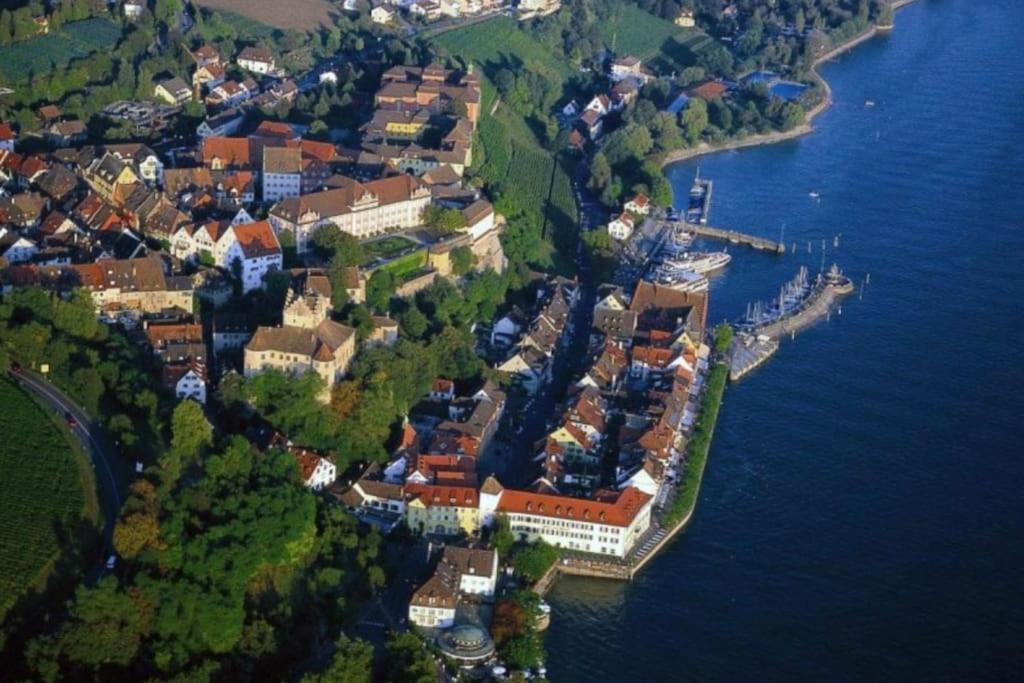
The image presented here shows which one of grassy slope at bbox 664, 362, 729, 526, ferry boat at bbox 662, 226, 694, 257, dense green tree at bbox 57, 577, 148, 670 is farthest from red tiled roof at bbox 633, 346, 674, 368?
dense green tree at bbox 57, 577, 148, 670

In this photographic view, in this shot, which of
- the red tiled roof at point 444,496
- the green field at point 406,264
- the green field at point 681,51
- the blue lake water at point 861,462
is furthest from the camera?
the green field at point 681,51

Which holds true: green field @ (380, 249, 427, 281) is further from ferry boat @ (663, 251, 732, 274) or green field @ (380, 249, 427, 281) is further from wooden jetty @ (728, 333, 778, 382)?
ferry boat @ (663, 251, 732, 274)

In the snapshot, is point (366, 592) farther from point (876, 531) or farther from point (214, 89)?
point (214, 89)

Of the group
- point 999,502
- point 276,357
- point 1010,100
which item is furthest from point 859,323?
point 1010,100

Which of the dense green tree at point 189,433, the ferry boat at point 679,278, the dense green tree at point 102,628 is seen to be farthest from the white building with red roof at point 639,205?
the dense green tree at point 102,628

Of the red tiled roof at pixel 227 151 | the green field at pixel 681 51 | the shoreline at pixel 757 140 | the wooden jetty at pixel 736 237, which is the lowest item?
the green field at pixel 681 51

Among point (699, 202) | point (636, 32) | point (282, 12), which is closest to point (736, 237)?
point (699, 202)

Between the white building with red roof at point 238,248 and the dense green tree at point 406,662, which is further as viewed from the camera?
the white building with red roof at point 238,248

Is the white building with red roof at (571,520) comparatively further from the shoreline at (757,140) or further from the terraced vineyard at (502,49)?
the terraced vineyard at (502,49)
